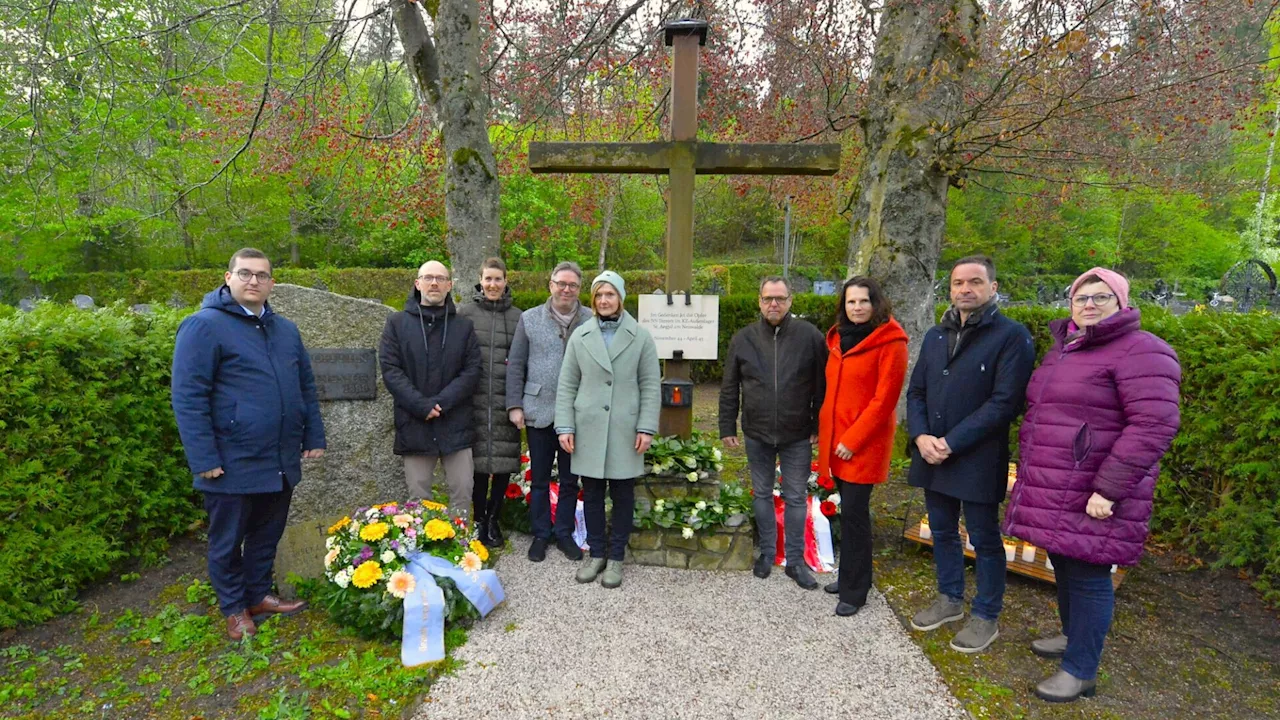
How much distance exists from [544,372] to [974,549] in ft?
8.28

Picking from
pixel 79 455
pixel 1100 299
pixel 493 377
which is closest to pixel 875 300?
pixel 1100 299

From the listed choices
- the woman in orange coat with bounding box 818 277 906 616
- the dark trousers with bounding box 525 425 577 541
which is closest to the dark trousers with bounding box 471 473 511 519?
the dark trousers with bounding box 525 425 577 541

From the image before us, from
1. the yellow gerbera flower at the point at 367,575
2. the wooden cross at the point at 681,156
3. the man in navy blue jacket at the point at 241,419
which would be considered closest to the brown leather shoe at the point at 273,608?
the man in navy blue jacket at the point at 241,419

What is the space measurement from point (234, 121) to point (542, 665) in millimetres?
6677

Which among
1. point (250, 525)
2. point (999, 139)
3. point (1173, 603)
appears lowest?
point (1173, 603)

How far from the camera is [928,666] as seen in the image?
9.05ft

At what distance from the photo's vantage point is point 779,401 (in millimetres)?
3383

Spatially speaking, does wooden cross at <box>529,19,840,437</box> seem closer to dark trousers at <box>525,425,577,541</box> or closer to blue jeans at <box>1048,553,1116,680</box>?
dark trousers at <box>525,425,577,541</box>

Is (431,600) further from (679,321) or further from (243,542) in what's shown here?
(679,321)

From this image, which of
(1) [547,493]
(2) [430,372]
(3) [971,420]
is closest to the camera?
(3) [971,420]

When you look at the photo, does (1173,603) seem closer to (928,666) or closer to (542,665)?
(928,666)

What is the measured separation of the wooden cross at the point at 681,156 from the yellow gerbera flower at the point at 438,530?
81.8 inches

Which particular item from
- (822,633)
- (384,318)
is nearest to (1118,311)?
(822,633)

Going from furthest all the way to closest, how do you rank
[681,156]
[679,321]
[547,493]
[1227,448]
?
[679,321] < [681,156] < [547,493] < [1227,448]
